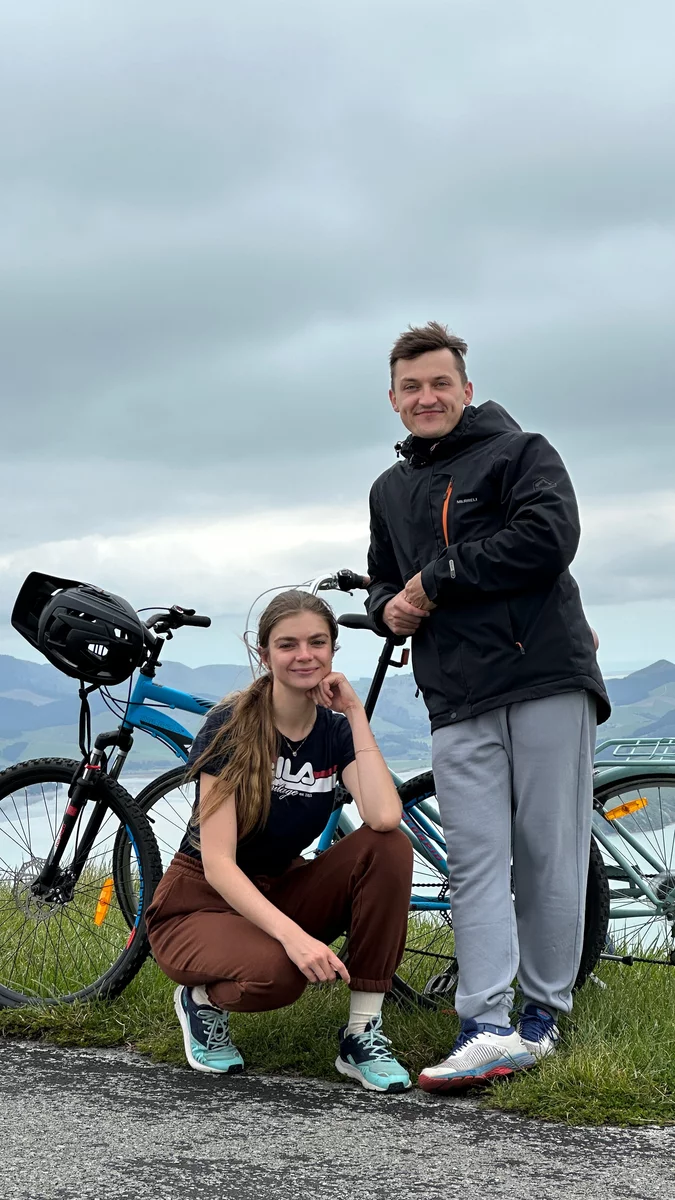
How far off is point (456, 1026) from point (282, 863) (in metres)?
0.89

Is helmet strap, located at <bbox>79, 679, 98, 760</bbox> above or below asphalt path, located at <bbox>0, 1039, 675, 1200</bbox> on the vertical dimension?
above

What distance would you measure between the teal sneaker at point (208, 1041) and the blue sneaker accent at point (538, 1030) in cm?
97

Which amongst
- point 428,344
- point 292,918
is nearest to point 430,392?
point 428,344

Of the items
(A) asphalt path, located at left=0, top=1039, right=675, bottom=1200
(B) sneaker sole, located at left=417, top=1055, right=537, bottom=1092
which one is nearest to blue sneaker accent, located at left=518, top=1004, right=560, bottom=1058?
(B) sneaker sole, located at left=417, top=1055, right=537, bottom=1092

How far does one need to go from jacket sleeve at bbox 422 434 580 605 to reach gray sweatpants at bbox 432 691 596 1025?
0.45 meters

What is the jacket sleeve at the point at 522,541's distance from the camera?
417 centimetres

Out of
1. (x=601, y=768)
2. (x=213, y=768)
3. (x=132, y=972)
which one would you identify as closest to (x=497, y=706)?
(x=213, y=768)

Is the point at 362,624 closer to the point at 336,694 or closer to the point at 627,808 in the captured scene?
the point at 336,694

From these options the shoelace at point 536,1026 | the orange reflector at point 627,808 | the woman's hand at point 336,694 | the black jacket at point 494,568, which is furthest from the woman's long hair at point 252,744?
the orange reflector at point 627,808

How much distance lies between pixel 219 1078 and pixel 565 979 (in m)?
1.24

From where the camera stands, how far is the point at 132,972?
15.9ft

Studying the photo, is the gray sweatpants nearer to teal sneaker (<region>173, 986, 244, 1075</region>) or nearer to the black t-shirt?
the black t-shirt

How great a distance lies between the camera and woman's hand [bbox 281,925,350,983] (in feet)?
12.3

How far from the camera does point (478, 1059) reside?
402cm
